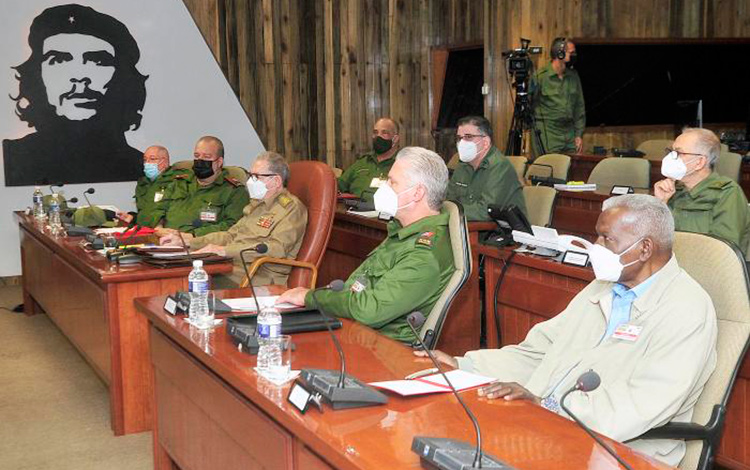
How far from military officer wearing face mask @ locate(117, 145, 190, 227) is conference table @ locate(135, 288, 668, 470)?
282cm

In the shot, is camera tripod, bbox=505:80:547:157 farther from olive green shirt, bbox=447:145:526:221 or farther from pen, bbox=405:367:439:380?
pen, bbox=405:367:439:380

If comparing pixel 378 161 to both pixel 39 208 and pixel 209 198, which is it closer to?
pixel 209 198

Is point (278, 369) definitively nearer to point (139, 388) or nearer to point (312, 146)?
point (139, 388)

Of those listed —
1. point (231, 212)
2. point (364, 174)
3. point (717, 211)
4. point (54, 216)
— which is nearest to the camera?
point (717, 211)

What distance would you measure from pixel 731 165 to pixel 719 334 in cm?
375

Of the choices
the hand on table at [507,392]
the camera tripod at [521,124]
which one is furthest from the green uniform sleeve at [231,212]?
the hand on table at [507,392]

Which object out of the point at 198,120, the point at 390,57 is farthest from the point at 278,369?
the point at 390,57

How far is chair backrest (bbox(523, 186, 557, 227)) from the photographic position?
15.6 ft

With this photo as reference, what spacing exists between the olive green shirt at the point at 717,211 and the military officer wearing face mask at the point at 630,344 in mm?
1841

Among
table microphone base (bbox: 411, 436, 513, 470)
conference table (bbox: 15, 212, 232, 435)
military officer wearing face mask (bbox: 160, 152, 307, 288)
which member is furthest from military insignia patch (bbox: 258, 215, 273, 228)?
table microphone base (bbox: 411, 436, 513, 470)

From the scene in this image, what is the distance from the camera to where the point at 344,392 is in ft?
6.40

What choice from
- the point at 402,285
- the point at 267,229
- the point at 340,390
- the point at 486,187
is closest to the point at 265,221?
the point at 267,229

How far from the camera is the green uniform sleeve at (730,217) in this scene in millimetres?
4031

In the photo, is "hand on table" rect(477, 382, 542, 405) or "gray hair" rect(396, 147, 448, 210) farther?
"gray hair" rect(396, 147, 448, 210)
